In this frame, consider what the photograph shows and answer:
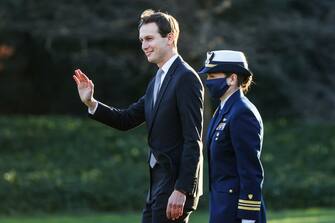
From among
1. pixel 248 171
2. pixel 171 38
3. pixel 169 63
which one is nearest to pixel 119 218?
pixel 169 63

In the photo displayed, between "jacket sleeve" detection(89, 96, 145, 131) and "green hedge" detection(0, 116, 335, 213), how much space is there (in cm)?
1221

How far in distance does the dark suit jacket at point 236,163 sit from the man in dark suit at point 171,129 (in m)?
0.23

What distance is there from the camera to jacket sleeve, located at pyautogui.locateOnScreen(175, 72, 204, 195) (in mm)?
6320

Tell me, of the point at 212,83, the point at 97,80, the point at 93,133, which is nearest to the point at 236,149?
the point at 212,83

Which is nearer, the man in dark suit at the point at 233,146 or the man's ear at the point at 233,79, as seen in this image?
the man in dark suit at the point at 233,146

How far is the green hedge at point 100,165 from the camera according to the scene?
19.4m

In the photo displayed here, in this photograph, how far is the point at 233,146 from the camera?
5.90m

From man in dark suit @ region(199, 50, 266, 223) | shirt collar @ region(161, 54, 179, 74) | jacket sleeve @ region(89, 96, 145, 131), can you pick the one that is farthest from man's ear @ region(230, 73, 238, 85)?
jacket sleeve @ region(89, 96, 145, 131)

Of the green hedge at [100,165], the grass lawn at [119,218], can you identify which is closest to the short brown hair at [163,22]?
the grass lawn at [119,218]

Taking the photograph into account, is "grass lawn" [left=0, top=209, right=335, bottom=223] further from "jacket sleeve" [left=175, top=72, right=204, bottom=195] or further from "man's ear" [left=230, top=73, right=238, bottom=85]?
"man's ear" [left=230, top=73, right=238, bottom=85]

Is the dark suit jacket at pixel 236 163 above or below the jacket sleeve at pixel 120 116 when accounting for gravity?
below

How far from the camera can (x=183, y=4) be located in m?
23.7

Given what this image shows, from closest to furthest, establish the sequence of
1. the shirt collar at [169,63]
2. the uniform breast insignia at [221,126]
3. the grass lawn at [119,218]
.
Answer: the uniform breast insignia at [221,126]
the shirt collar at [169,63]
the grass lawn at [119,218]

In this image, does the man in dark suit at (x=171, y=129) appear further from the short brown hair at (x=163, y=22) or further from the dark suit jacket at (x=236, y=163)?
the dark suit jacket at (x=236, y=163)
